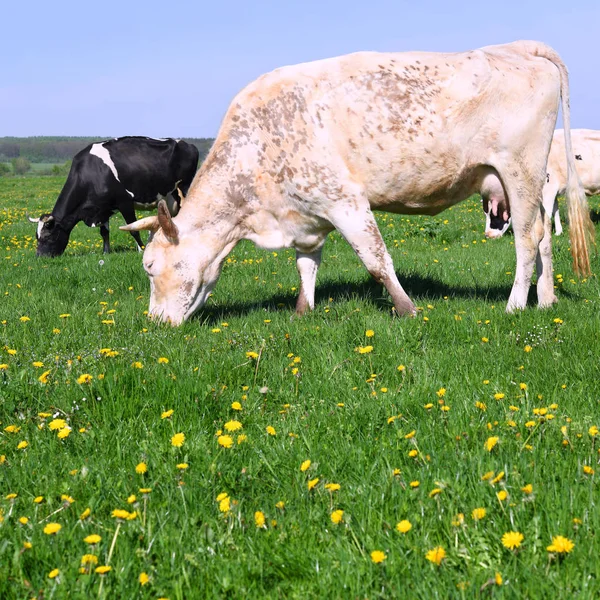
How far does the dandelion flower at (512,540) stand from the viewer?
7.77 ft

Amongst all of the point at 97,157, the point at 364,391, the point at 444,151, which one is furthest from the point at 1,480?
the point at 97,157

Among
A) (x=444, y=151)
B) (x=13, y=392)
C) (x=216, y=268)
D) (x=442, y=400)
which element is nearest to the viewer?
(x=442, y=400)

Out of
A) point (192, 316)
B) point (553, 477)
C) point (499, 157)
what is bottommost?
point (192, 316)

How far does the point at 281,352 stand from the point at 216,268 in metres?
2.07

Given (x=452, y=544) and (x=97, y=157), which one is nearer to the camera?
(x=452, y=544)

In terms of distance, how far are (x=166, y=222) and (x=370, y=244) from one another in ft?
6.50

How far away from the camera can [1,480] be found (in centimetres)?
333

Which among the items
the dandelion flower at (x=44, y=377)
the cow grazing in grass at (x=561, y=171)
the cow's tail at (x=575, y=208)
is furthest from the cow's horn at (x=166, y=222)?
the cow grazing in grass at (x=561, y=171)

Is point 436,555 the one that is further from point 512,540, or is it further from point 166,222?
point 166,222

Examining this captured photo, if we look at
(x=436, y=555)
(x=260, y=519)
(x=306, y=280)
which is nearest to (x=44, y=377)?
(x=260, y=519)

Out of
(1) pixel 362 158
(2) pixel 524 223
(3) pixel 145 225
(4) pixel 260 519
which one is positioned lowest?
(4) pixel 260 519

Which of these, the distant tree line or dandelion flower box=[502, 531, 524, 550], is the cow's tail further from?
the distant tree line

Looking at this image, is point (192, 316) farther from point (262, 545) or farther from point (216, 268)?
point (262, 545)

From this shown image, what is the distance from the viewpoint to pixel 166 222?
671cm
